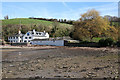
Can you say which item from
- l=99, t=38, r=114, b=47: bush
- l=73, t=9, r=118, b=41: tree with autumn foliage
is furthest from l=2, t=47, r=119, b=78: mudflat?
l=73, t=9, r=118, b=41: tree with autumn foliage

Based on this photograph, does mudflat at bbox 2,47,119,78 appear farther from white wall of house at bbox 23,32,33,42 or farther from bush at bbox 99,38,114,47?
white wall of house at bbox 23,32,33,42

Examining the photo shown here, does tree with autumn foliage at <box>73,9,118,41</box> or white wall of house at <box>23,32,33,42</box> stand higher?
A: tree with autumn foliage at <box>73,9,118,41</box>

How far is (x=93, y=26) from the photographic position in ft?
121

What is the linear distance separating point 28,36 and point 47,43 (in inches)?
683

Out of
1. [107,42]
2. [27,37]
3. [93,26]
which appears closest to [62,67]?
[107,42]

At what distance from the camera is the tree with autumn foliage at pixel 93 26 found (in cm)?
3603

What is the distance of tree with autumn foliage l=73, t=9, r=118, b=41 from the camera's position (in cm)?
3603

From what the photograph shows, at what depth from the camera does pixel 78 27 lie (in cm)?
3872

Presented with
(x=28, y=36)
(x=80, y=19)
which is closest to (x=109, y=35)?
(x=80, y=19)

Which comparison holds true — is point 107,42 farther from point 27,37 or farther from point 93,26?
point 27,37

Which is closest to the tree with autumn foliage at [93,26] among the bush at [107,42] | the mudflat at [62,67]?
the bush at [107,42]

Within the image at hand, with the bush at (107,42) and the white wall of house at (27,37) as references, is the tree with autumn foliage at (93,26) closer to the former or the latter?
the bush at (107,42)

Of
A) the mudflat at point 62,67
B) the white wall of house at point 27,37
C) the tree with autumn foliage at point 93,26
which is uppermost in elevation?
the tree with autumn foliage at point 93,26

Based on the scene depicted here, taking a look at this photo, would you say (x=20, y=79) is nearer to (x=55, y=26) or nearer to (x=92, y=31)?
(x=92, y=31)
